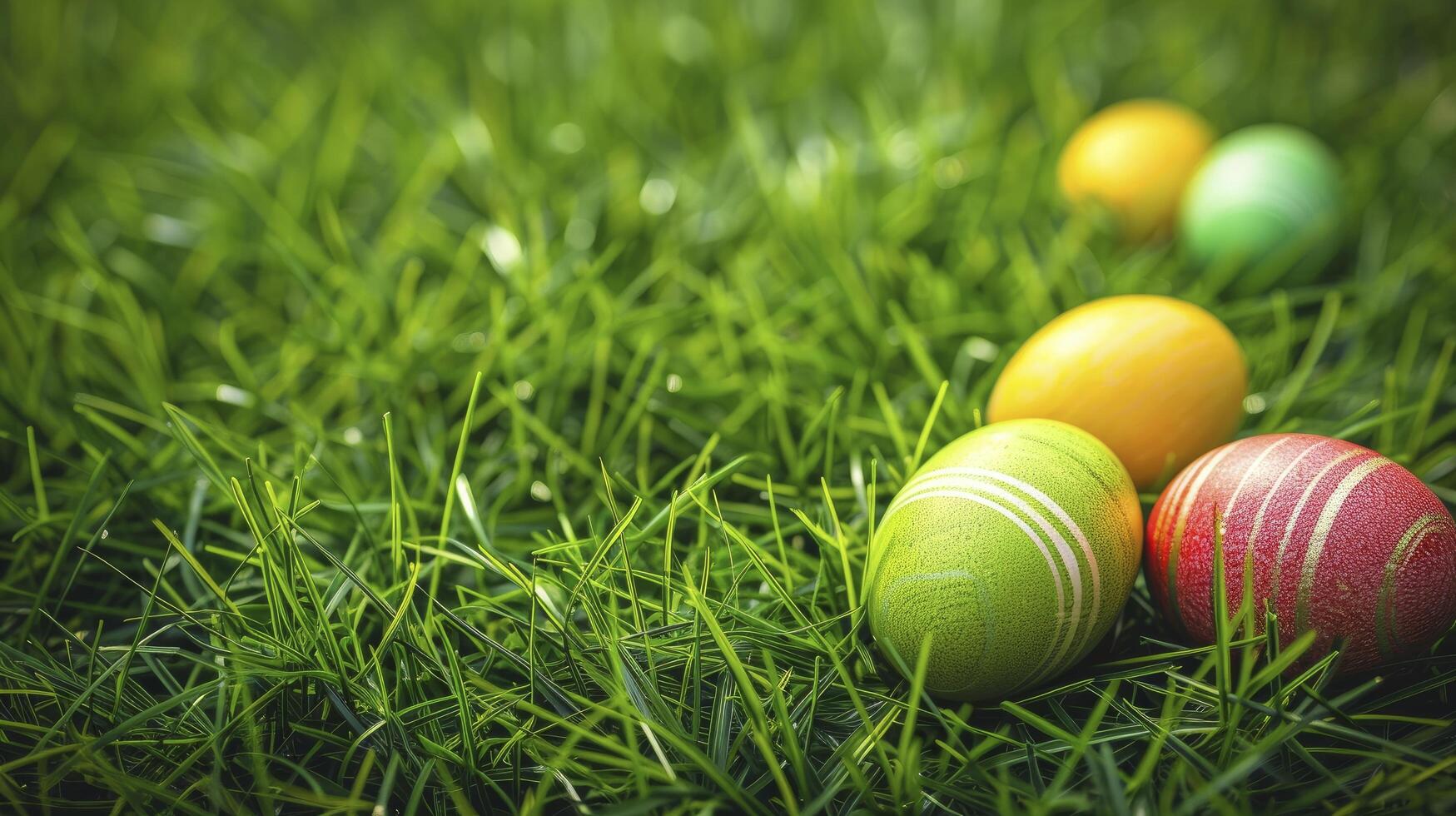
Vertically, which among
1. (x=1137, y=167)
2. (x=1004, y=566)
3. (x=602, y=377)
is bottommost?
(x=602, y=377)

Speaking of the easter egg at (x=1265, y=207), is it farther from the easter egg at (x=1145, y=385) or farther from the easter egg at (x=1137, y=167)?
the easter egg at (x=1145, y=385)

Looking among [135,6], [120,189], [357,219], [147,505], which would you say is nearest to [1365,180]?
[357,219]

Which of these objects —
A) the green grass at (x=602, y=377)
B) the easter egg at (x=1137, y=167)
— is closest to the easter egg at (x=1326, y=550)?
the green grass at (x=602, y=377)

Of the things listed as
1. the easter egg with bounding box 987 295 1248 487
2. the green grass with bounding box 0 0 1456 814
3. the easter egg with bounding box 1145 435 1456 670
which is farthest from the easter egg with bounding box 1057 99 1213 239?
the easter egg with bounding box 1145 435 1456 670

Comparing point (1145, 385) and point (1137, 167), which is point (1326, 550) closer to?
point (1145, 385)

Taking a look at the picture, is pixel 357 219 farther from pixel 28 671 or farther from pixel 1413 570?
pixel 1413 570

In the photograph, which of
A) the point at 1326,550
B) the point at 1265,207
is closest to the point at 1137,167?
the point at 1265,207
